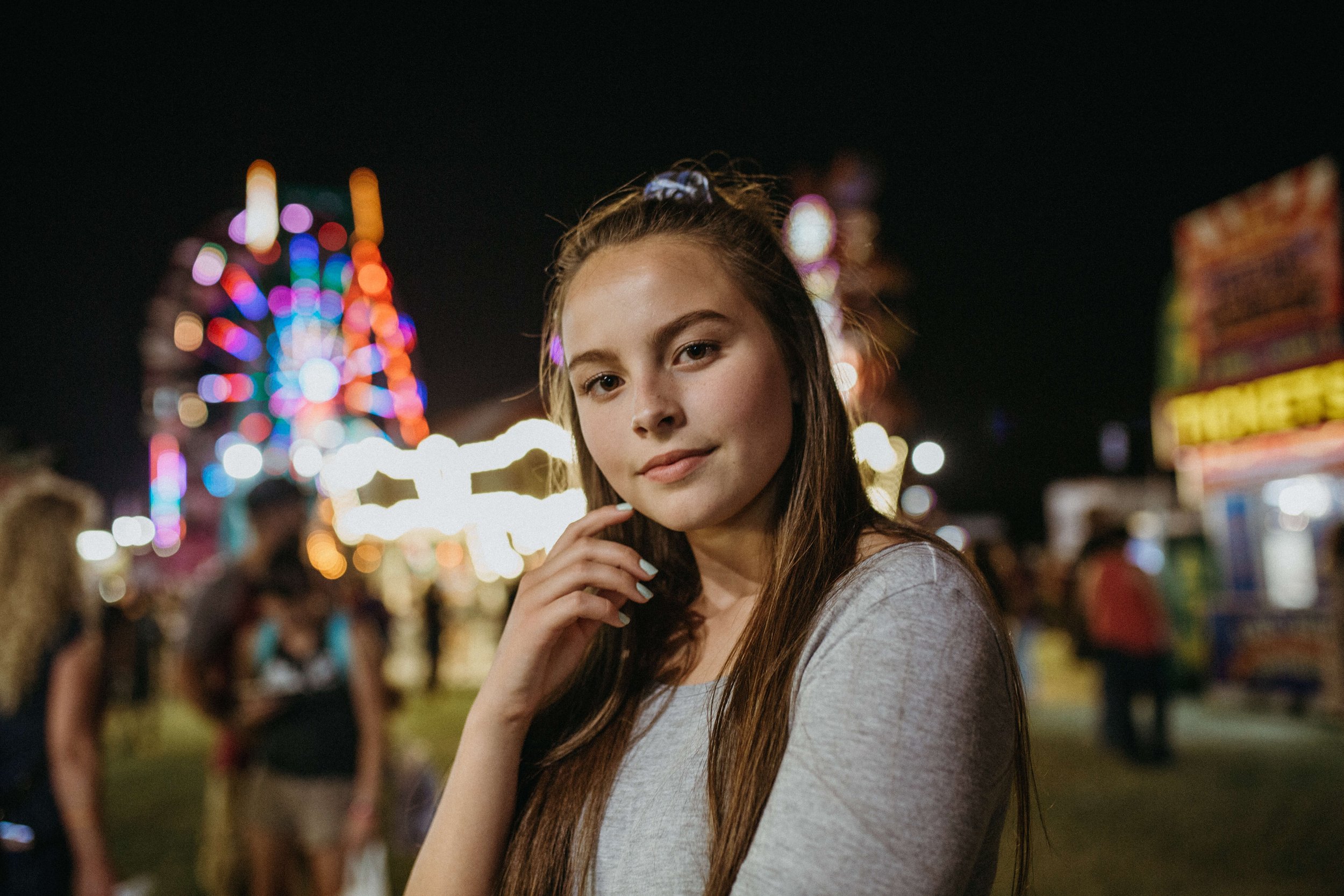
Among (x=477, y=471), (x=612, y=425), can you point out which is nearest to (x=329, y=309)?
(x=477, y=471)

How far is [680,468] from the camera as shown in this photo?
1.11 m

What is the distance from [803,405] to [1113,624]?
23.2 ft

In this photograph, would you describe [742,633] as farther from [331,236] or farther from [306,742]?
[331,236]

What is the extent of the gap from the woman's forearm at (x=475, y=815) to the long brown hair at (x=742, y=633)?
35mm

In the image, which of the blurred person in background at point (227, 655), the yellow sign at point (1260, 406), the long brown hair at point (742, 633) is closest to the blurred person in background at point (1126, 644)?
the yellow sign at point (1260, 406)

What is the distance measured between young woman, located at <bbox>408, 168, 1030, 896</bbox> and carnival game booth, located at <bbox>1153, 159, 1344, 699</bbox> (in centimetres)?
962

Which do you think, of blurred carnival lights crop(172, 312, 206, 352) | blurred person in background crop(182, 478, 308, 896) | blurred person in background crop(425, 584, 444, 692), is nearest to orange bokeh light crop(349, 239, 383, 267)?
blurred carnival lights crop(172, 312, 206, 352)

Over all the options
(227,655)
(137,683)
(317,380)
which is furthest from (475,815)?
(317,380)

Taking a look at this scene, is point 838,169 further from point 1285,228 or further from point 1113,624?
point 1113,624

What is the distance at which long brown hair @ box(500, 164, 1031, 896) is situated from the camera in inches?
39.6

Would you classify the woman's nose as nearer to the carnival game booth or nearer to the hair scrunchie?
the hair scrunchie

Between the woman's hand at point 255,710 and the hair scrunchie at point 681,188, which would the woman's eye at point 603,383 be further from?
the woman's hand at point 255,710

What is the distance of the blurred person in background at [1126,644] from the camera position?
23.1 feet

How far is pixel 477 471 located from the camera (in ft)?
82.7
